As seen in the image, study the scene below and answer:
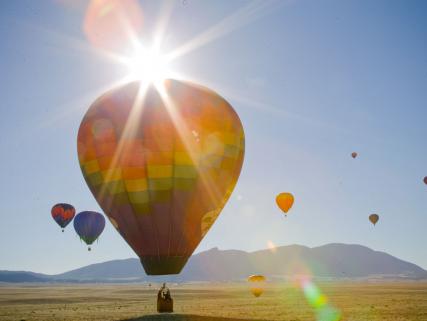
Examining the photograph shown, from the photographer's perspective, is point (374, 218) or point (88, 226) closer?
point (88, 226)

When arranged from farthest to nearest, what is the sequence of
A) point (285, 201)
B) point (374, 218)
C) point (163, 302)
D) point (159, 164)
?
1. point (374, 218)
2. point (285, 201)
3. point (163, 302)
4. point (159, 164)

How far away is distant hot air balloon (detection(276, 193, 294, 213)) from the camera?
47812 millimetres

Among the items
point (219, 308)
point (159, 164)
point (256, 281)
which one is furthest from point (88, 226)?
point (256, 281)

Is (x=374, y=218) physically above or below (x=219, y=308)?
above

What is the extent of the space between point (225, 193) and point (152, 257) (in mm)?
Answer: 5716

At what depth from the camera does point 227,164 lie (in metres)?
26.8

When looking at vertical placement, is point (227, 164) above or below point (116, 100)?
below

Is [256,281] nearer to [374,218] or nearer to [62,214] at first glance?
[374,218]

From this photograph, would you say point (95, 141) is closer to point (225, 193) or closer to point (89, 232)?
point (225, 193)

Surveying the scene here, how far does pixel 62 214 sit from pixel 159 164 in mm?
28322

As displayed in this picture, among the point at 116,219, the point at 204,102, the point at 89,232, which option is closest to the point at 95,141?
the point at 116,219

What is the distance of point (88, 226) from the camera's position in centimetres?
4734

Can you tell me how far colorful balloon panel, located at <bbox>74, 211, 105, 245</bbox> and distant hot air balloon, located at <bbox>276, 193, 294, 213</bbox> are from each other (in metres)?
18.4

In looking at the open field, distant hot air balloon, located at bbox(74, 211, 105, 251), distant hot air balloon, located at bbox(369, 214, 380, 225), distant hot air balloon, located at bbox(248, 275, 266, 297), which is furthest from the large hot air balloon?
distant hot air balloon, located at bbox(369, 214, 380, 225)
